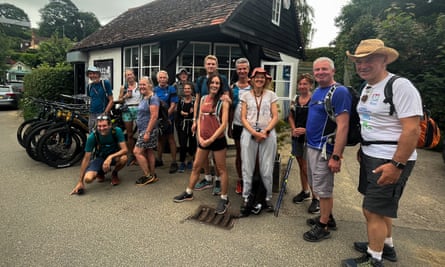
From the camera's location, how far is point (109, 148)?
434 centimetres

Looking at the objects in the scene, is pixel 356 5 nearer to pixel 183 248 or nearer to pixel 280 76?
pixel 280 76

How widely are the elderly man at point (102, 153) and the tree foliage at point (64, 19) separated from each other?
6854cm

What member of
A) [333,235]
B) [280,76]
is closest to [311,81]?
[333,235]

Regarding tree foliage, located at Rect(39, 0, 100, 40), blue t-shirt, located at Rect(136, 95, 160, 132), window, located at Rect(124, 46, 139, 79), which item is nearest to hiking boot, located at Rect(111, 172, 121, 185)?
blue t-shirt, located at Rect(136, 95, 160, 132)

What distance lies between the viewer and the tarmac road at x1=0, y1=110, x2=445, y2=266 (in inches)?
101

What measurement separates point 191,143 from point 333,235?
9.42 ft

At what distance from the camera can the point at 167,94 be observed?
16.8ft

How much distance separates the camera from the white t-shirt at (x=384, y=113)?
2.02m

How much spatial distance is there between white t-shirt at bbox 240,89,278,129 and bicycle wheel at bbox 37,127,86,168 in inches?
139

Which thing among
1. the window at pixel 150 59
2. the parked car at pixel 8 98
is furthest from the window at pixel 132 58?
the parked car at pixel 8 98

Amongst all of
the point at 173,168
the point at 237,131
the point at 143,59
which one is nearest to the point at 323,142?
the point at 237,131

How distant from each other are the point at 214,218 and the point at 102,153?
2.15 metres

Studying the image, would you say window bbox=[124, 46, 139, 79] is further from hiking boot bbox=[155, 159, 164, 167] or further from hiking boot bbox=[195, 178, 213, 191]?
hiking boot bbox=[195, 178, 213, 191]

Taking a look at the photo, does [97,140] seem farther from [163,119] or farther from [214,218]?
[214,218]
